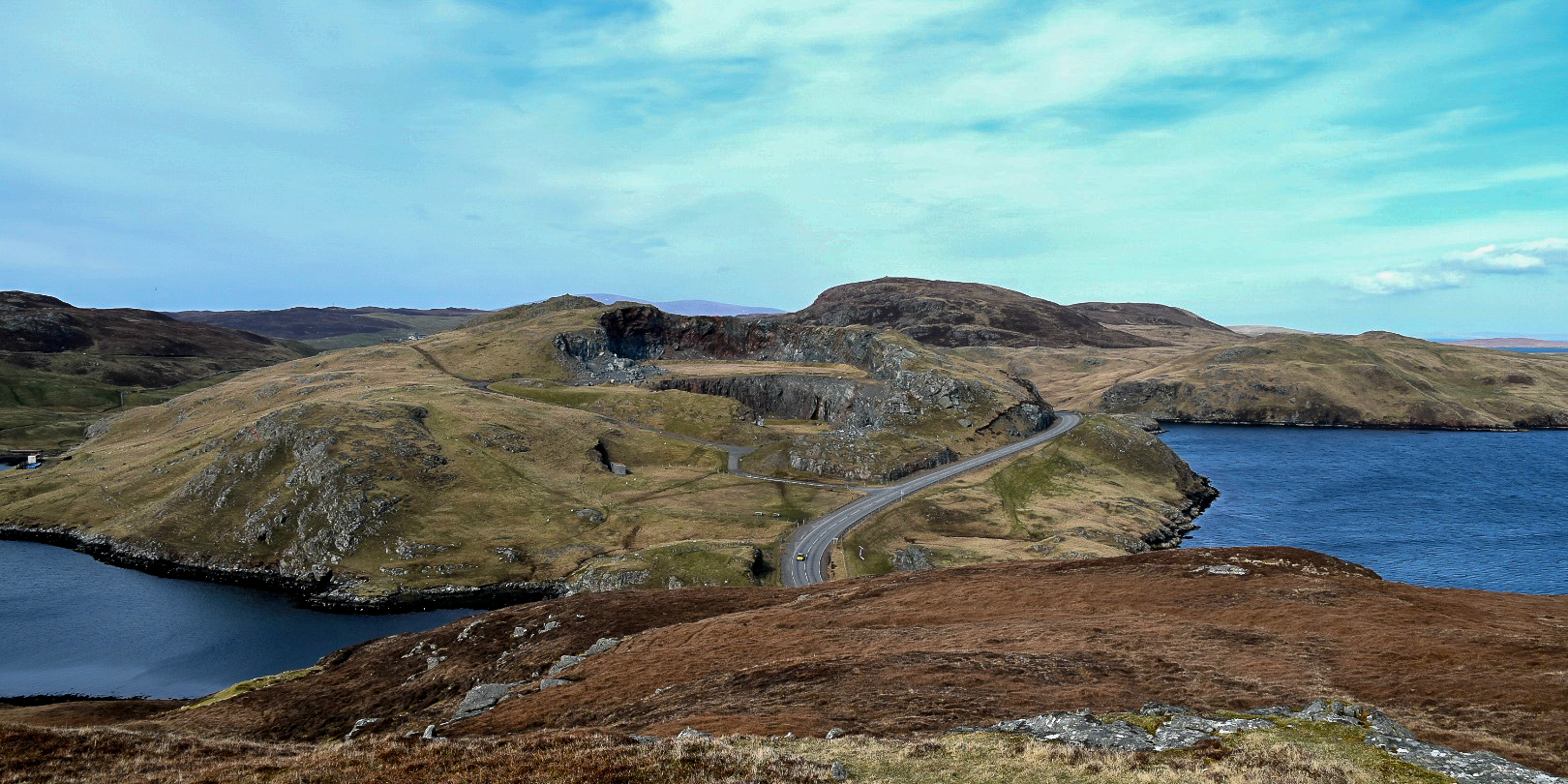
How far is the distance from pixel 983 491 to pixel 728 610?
3343 inches

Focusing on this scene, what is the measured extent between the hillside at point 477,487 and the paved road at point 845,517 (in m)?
3.35

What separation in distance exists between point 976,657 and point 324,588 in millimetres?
108795

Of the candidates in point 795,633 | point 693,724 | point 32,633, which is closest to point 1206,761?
point 693,724

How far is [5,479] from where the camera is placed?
152250mm

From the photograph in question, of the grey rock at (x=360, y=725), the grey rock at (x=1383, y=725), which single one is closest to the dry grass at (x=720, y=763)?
the grey rock at (x=1383, y=725)

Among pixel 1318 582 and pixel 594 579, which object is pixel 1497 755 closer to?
pixel 1318 582

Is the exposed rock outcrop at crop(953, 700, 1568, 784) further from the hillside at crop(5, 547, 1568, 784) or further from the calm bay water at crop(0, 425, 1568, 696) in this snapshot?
the calm bay water at crop(0, 425, 1568, 696)

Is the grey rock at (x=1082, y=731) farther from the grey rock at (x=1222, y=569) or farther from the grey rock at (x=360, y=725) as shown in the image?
the grey rock at (x=360, y=725)

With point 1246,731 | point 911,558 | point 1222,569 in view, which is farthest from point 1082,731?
point 911,558

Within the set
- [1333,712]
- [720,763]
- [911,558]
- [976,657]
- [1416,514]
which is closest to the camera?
[720,763]

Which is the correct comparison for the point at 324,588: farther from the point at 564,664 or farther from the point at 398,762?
the point at 398,762

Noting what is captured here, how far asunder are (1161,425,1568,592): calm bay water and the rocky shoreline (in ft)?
373

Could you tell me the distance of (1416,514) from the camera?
143 m

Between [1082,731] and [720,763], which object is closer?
[720,763]
